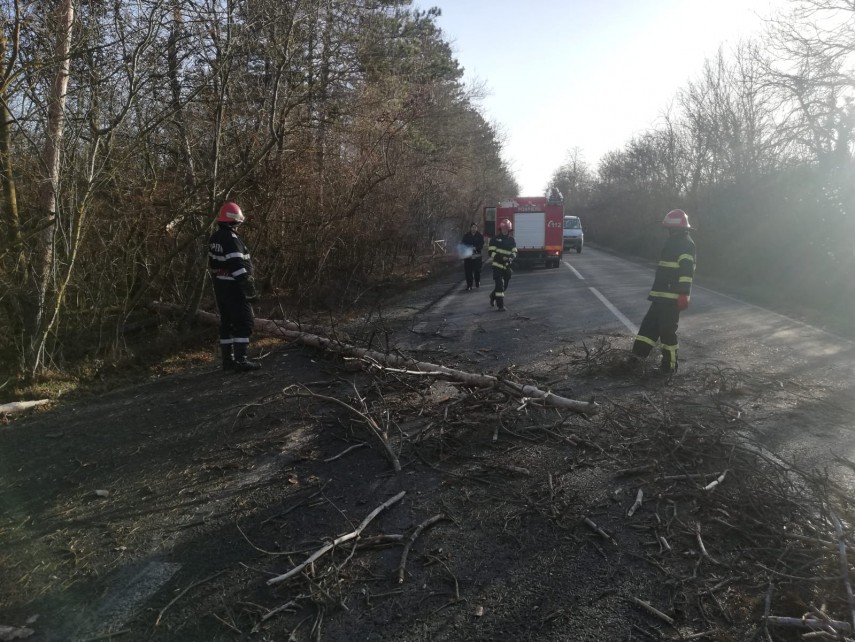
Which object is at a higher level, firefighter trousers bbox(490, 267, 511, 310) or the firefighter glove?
the firefighter glove

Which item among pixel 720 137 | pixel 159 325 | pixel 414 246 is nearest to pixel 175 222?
pixel 159 325

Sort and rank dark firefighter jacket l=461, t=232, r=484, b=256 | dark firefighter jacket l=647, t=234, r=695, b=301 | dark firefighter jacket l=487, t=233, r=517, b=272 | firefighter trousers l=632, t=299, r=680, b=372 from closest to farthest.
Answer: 1. firefighter trousers l=632, t=299, r=680, b=372
2. dark firefighter jacket l=647, t=234, r=695, b=301
3. dark firefighter jacket l=487, t=233, r=517, b=272
4. dark firefighter jacket l=461, t=232, r=484, b=256

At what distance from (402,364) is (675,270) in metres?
3.53

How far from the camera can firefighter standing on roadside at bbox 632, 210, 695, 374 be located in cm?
703

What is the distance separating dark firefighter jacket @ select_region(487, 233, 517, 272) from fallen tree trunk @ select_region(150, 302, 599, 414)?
495 centimetres

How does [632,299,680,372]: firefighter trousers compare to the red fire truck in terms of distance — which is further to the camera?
the red fire truck

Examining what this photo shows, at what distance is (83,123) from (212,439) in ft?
14.8

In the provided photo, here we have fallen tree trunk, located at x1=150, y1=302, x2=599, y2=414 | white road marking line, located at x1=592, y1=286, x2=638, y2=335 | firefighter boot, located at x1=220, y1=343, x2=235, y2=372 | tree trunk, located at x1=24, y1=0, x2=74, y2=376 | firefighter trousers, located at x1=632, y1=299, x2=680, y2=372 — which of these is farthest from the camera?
white road marking line, located at x1=592, y1=286, x2=638, y2=335

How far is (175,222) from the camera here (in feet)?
30.1

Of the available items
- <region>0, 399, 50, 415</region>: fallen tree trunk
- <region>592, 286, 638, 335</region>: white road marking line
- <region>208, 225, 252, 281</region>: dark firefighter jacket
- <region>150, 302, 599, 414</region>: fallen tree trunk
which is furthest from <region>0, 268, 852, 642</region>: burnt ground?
<region>592, 286, 638, 335</region>: white road marking line

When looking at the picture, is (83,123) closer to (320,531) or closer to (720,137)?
(320,531)

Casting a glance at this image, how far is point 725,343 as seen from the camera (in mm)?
9000

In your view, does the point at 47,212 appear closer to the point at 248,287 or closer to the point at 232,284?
the point at 232,284

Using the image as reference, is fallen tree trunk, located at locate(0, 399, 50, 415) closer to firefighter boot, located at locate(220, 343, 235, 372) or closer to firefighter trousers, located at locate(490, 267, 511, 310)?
firefighter boot, located at locate(220, 343, 235, 372)
